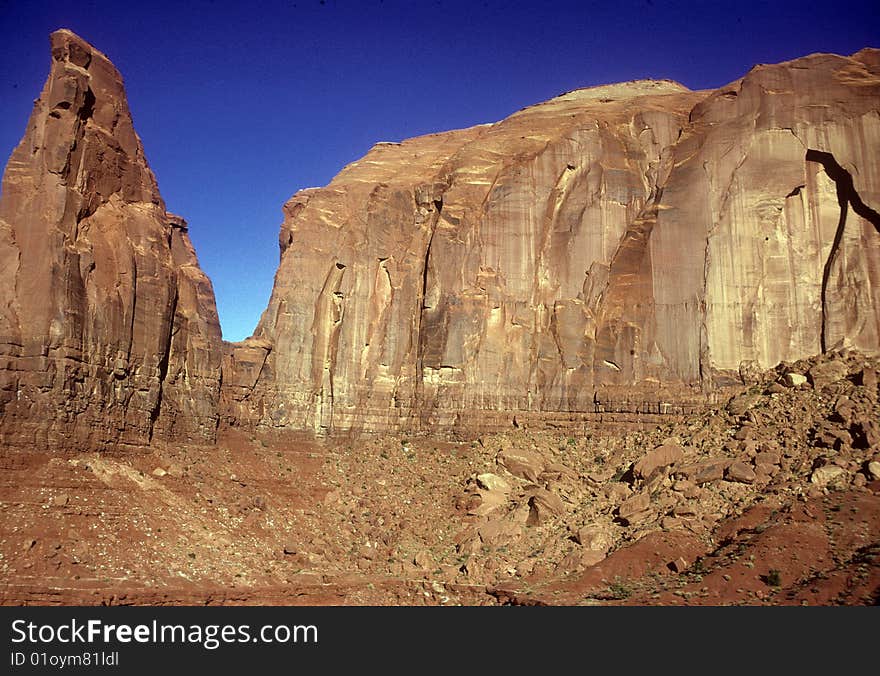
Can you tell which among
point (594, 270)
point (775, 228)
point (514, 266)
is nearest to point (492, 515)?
point (514, 266)

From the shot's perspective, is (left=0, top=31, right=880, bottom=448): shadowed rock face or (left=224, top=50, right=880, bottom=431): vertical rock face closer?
(left=0, top=31, right=880, bottom=448): shadowed rock face

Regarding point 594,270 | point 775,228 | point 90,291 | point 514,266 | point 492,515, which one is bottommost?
point 492,515

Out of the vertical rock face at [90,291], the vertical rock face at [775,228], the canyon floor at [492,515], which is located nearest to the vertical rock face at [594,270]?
the vertical rock face at [775,228]

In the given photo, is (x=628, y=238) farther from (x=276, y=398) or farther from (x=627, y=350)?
(x=276, y=398)

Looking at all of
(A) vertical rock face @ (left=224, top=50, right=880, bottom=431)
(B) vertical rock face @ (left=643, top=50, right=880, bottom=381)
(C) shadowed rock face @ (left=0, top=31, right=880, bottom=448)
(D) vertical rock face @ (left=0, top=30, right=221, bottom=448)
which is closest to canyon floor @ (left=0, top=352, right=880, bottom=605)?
(D) vertical rock face @ (left=0, top=30, right=221, bottom=448)

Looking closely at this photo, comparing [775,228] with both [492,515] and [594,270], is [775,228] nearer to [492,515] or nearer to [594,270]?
[594,270]

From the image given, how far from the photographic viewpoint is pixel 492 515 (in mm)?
61062

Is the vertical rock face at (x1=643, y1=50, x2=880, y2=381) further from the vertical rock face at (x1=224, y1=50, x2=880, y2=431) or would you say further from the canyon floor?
the canyon floor

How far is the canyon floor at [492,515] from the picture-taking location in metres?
48.2

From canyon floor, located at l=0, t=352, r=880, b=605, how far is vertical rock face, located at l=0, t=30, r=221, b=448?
221 centimetres

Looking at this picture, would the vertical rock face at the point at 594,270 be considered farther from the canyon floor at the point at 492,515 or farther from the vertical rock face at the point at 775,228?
the canyon floor at the point at 492,515

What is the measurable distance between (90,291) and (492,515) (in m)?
25.0

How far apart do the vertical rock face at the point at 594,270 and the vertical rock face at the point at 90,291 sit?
6781 millimetres

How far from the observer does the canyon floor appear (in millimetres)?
48219
